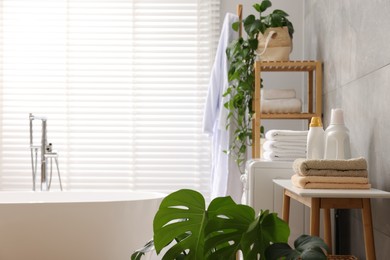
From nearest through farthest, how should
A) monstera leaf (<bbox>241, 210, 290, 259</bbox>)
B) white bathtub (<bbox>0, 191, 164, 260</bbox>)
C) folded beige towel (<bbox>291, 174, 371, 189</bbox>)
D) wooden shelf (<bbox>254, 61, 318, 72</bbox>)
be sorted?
1. monstera leaf (<bbox>241, 210, 290, 259</bbox>)
2. folded beige towel (<bbox>291, 174, 371, 189</bbox>)
3. white bathtub (<bbox>0, 191, 164, 260</bbox>)
4. wooden shelf (<bbox>254, 61, 318, 72</bbox>)

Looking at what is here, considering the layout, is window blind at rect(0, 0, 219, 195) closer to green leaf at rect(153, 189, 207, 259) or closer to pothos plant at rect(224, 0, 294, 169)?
pothos plant at rect(224, 0, 294, 169)

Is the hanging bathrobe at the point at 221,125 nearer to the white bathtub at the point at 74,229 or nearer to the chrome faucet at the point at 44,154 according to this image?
Result: the white bathtub at the point at 74,229

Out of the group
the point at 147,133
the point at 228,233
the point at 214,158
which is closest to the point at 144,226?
the point at 214,158

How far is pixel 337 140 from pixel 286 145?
62cm

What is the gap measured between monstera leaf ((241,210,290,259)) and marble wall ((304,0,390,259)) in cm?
83

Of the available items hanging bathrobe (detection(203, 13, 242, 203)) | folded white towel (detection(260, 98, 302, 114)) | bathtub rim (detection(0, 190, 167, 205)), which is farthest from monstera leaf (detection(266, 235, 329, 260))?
bathtub rim (detection(0, 190, 167, 205))

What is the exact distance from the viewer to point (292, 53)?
4812 millimetres

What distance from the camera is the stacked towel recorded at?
8.05ft

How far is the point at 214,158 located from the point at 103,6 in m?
1.45

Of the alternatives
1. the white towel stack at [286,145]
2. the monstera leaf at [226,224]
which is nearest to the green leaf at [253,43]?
the white towel stack at [286,145]

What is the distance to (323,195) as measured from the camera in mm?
2271

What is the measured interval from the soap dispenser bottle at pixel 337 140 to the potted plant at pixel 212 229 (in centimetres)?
85

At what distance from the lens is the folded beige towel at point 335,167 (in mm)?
2463

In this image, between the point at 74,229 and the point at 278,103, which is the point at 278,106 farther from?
the point at 74,229
